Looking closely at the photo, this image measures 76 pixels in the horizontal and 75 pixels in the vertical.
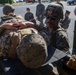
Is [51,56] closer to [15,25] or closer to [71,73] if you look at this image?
[71,73]

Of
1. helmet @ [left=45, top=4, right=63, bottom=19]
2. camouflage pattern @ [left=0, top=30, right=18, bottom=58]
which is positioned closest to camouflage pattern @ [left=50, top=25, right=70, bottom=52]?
helmet @ [left=45, top=4, right=63, bottom=19]

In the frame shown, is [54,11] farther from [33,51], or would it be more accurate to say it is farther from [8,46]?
[33,51]

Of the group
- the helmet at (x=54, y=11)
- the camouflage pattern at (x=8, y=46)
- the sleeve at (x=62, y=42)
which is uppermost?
the helmet at (x=54, y=11)

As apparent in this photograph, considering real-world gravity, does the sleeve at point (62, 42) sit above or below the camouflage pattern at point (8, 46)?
below

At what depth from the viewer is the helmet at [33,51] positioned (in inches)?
80.5

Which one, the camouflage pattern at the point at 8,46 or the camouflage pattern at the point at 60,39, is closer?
the camouflage pattern at the point at 8,46

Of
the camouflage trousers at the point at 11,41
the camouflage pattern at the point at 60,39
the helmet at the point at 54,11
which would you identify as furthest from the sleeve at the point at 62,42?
the camouflage trousers at the point at 11,41

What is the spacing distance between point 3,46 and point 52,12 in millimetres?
973

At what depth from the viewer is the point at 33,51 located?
6.70 ft

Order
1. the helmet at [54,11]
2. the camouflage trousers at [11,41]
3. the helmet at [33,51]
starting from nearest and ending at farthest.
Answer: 1. the helmet at [33,51]
2. the camouflage trousers at [11,41]
3. the helmet at [54,11]

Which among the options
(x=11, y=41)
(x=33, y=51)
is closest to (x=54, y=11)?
(x=11, y=41)

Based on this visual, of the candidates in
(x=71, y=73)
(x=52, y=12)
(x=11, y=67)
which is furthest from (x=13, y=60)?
(x=52, y=12)

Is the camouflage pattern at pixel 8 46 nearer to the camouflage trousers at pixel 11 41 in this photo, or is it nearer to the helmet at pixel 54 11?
the camouflage trousers at pixel 11 41

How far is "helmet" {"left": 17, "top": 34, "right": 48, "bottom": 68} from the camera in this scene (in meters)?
2.04
